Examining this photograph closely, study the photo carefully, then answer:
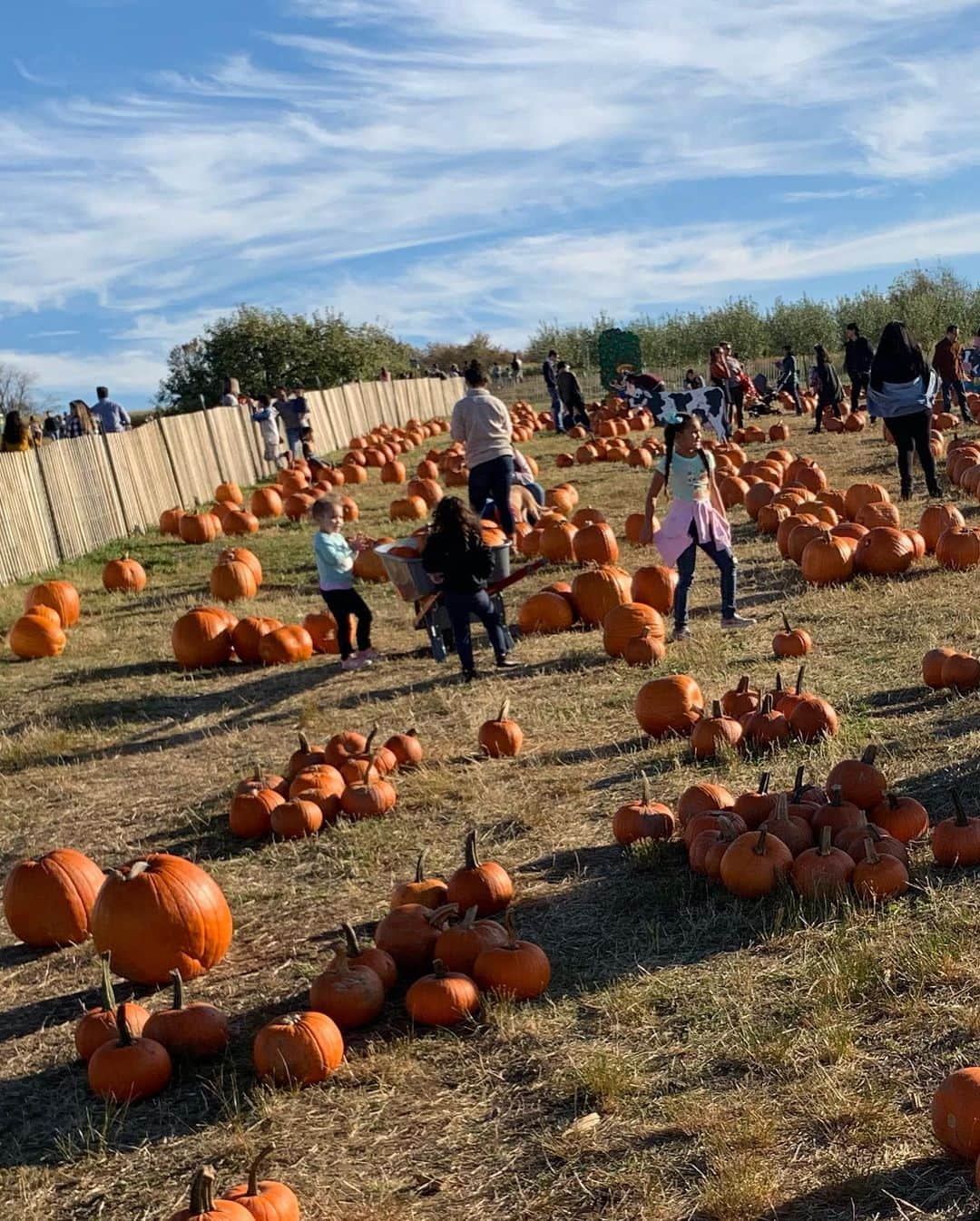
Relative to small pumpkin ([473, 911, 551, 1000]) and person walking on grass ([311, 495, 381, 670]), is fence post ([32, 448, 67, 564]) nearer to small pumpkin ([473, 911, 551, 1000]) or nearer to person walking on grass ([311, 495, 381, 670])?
person walking on grass ([311, 495, 381, 670])

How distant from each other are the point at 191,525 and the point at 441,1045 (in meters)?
13.9

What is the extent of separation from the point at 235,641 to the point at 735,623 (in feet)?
13.0

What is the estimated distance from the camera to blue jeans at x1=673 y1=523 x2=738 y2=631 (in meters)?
9.72

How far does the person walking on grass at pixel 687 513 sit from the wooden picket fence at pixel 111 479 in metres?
8.55

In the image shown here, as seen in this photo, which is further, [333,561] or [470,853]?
[333,561]

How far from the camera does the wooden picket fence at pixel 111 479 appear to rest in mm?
15602

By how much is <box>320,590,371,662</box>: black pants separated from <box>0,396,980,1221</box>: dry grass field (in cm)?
142

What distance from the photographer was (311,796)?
260 inches

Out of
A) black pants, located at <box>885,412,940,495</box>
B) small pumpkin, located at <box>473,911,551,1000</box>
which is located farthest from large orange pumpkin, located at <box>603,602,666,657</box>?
black pants, located at <box>885,412,940,495</box>

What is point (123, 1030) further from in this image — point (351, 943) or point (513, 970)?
point (513, 970)

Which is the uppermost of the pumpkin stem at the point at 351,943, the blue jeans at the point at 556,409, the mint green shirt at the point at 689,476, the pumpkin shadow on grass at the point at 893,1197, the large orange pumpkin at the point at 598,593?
the blue jeans at the point at 556,409

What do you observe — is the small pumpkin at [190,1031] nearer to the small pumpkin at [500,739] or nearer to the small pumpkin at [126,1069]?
the small pumpkin at [126,1069]

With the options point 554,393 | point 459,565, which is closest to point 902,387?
point 459,565

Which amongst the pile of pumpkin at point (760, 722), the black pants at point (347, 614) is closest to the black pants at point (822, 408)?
the black pants at point (347, 614)
